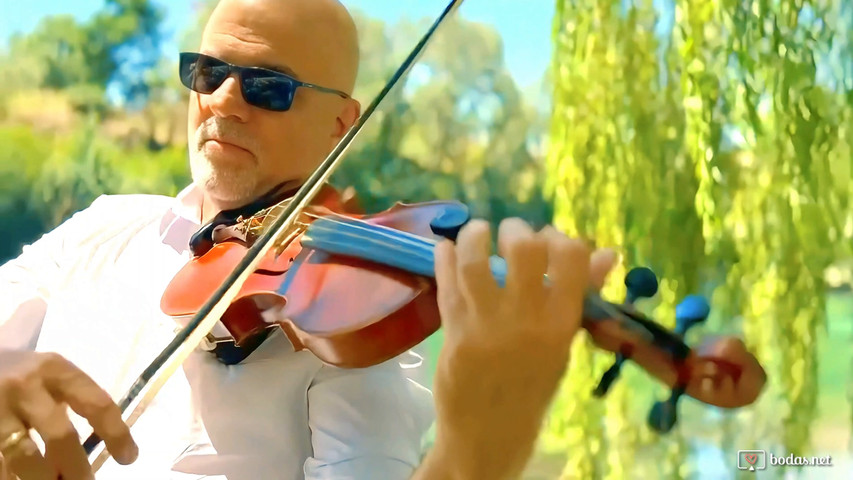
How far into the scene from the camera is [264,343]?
91 centimetres

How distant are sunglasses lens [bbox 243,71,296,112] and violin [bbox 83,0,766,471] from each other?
0.51 ft

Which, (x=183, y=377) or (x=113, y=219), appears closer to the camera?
(x=183, y=377)

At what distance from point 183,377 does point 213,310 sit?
0.22 metres

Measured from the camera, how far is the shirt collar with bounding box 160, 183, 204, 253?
106cm

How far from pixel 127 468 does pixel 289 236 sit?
0.43 metres

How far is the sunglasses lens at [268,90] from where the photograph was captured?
977 millimetres

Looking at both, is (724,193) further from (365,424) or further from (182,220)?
(182,220)

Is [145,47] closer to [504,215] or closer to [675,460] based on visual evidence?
[504,215]

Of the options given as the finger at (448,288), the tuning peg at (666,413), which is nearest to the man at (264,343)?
the finger at (448,288)

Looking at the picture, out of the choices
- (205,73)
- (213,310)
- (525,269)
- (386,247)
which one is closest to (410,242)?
(386,247)

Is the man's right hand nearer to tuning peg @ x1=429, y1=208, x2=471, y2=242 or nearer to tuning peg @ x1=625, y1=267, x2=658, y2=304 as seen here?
tuning peg @ x1=429, y1=208, x2=471, y2=242

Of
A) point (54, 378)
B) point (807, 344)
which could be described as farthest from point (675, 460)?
point (54, 378)

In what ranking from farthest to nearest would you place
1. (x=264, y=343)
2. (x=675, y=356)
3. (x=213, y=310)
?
1. (x=264, y=343)
2. (x=213, y=310)
3. (x=675, y=356)

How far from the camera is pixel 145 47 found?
130 cm
